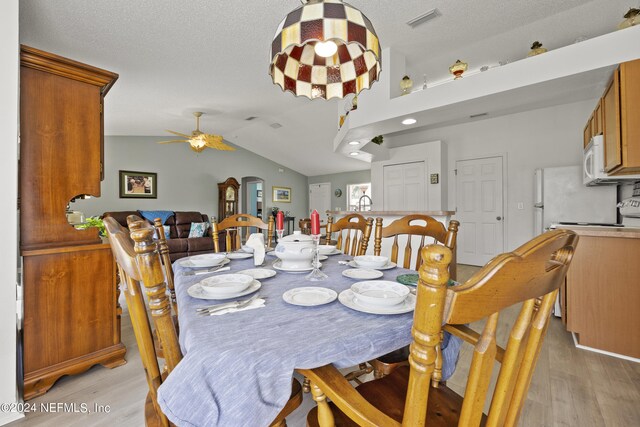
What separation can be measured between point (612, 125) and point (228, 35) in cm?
337

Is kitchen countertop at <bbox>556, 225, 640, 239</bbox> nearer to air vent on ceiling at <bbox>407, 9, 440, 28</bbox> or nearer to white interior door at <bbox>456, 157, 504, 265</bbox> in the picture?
air vent on ceiling at <bbox>407, 9, 440, 28</bbox>

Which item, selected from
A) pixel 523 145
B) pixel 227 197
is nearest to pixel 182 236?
pixel 227 197

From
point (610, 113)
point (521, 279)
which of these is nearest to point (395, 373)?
point (521, 279)

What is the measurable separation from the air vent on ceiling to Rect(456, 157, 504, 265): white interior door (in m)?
3.01

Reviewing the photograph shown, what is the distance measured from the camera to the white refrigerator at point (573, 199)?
10.8 ft

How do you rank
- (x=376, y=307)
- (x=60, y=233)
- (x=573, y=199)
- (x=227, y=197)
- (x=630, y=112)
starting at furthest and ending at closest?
(x=227, y=197) → (x=573, y=199) → (x=630, y=112) → (x=60, y=233) → (x=376, y=307)

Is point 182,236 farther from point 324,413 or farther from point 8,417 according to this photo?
point 324,413

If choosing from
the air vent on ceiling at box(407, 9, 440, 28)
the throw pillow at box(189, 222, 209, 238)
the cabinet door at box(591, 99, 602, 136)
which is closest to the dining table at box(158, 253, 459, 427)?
the air vent on ceiling at box(407, 9, 440, 28)

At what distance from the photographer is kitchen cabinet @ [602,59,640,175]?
209cm

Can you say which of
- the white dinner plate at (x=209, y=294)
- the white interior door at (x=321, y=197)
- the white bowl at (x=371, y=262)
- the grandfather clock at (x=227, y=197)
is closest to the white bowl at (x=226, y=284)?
the white dinner plate at (x=209, y=294)

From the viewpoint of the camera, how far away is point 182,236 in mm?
6043

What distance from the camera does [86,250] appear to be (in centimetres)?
173

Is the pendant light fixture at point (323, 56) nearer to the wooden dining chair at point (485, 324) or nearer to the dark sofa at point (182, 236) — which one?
the wooden dining chair at point (485, 324)

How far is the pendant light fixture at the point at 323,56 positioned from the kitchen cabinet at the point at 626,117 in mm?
2041
